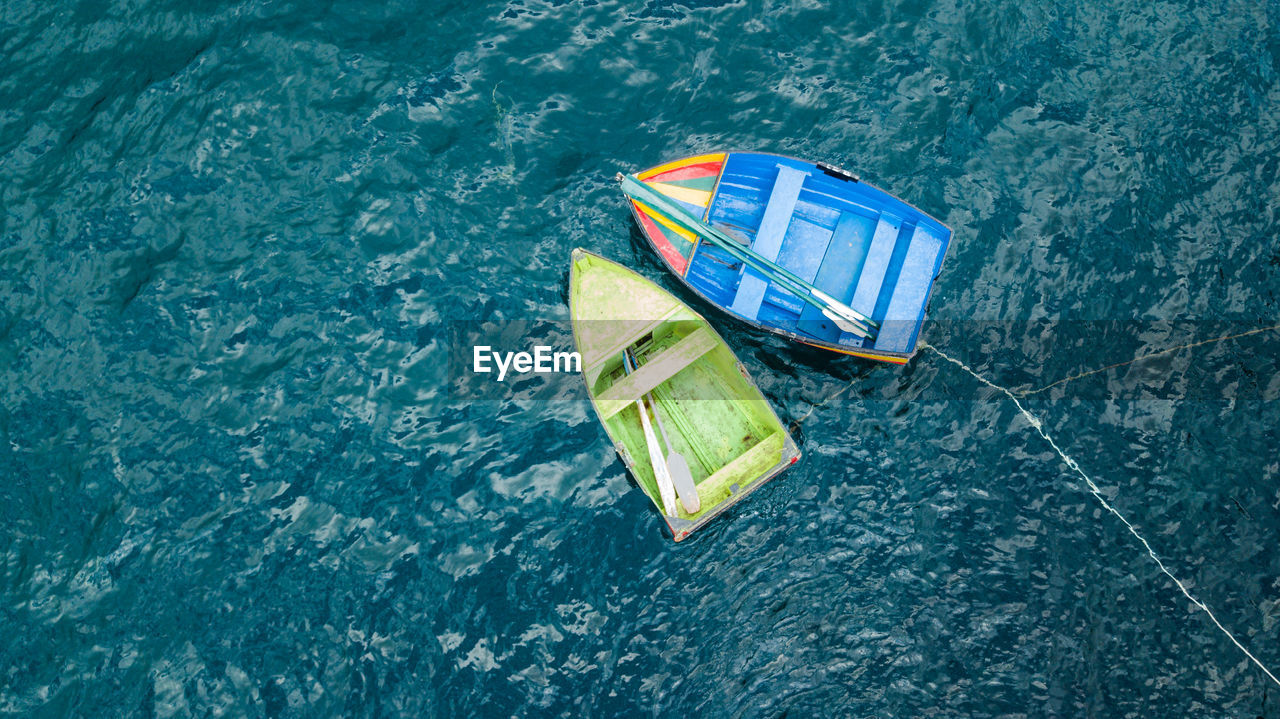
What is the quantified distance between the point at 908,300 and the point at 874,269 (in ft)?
2.91

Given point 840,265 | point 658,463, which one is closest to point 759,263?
point 840,265

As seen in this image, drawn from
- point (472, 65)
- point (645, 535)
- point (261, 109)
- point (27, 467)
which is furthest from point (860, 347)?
point (27, 467)

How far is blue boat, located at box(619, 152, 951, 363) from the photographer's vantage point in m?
17.3

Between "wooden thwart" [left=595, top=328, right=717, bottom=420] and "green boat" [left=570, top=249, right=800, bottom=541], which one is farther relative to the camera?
"wooden thwart" [left=595, top=328, right=717, bottom=420]

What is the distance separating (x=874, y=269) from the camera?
17.3m

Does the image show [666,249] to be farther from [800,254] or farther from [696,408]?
[696,408]

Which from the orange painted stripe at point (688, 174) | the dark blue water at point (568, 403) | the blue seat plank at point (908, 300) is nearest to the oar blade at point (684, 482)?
the dark blue water at point (568, 403)

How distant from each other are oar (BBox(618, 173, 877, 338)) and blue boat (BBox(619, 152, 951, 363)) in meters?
0.04

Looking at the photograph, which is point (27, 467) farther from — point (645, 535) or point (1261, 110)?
point (1261, 110)

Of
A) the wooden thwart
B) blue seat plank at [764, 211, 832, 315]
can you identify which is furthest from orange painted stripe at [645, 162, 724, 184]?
the wooden thwart

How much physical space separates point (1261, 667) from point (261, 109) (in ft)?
74.6

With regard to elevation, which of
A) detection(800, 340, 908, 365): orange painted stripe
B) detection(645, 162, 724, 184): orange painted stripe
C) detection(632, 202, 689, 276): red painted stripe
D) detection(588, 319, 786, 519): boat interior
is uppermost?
detection(645, 162, 724, 184): orange painted stripe

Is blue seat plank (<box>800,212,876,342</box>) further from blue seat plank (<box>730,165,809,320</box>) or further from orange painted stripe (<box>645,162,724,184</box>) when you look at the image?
orange painted stripe (<box>645,162,724,184</box>)

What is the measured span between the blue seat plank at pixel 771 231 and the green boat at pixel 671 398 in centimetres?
94
